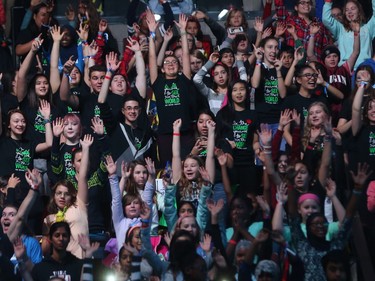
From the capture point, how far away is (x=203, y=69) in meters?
19.5

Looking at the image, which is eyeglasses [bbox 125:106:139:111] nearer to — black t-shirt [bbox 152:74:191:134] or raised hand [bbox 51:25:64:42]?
black t-shirt [bbox 152:74:191:134]

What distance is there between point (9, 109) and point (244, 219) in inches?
160

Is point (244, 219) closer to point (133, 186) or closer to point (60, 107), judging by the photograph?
point (133, 186)

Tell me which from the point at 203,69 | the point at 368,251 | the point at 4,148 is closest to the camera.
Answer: the point at 368,251

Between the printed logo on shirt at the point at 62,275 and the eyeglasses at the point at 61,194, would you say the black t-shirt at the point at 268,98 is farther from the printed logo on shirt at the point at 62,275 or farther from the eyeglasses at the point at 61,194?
the printed logo on shirt at the point at 62,275

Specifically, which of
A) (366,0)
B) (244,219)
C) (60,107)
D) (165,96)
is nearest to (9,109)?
(60,107)

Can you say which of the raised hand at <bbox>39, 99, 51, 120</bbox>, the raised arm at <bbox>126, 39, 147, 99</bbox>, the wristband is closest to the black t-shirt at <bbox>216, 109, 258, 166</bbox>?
the raised arm at <bbox>126, 39, 147, 99</bbox>

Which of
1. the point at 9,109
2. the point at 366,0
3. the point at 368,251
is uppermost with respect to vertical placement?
the point at 366,0

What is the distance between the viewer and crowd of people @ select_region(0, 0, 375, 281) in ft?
51.3

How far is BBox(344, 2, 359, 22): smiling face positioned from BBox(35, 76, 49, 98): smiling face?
436 cm

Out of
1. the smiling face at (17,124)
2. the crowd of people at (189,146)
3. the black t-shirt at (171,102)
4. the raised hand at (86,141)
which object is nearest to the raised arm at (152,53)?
the crowd of people at (189,146)

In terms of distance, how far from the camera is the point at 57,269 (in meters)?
15.5

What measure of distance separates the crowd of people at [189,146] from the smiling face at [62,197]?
1 cm

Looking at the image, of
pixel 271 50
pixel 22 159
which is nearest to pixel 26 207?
pixel 22 159
